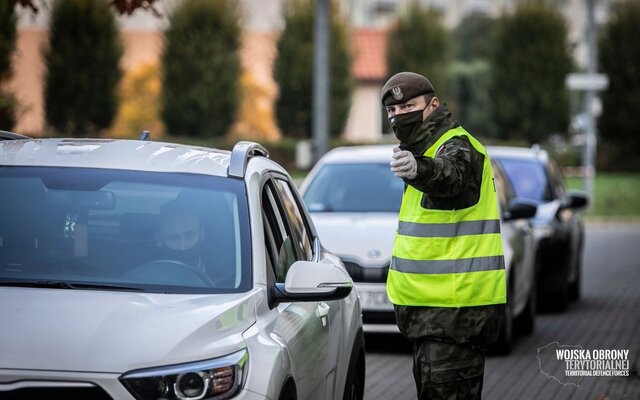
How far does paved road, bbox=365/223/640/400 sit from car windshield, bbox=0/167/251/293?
4.03 m

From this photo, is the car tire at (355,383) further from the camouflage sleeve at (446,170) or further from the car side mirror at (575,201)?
the car side mirror at (575,201)

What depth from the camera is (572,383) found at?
10.3 metres

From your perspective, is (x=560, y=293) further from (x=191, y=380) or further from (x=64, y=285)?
(x=191, y=380)

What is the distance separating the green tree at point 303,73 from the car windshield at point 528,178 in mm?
36783

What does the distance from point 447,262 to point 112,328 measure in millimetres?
1832

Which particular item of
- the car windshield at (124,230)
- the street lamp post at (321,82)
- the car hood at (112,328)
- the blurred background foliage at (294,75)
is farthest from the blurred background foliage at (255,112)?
the car hood at (112,328)

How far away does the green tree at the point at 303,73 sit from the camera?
2089 inches

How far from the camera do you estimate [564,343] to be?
12.8 metres

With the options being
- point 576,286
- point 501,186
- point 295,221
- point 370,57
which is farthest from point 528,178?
point 370,57

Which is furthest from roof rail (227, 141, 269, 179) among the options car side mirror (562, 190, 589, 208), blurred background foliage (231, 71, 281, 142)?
blurred background foliage (231, 71, 281, 142)

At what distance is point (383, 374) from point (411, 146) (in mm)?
4703

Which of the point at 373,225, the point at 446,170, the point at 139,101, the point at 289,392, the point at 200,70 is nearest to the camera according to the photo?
the point at 289,392

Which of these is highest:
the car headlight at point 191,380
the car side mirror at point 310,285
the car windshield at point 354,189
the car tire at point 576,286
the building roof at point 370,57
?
the car side mirror at point 310,285

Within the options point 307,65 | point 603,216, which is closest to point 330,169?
point 603,216
